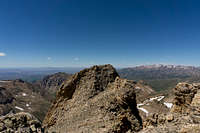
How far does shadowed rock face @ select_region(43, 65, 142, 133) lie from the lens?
18.3 meters

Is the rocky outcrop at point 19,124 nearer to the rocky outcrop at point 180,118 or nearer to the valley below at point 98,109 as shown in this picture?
the valley below at point 98,109

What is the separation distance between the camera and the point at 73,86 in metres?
24.0

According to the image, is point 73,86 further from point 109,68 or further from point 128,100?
point 128,100

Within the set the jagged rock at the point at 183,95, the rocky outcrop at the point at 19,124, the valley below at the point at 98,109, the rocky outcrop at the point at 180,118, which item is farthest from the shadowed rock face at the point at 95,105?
the rocky outcrop at the point at 19,124

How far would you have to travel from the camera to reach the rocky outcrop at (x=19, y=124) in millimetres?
12505

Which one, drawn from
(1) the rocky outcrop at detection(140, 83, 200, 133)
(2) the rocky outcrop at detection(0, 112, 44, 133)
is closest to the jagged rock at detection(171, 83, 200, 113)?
(1) the rocky outcrop at detection(140, 83, 200, 133)

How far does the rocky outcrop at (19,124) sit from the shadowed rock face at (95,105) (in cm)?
601

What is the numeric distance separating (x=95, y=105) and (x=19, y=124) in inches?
393

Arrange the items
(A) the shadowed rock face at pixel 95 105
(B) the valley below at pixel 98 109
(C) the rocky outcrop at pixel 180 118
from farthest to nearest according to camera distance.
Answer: (A) the shadowed rock face at pixel 95 105 → (B) the valley below at pixel 98 109 → (C) the rocky outcrop at pixel 180 118

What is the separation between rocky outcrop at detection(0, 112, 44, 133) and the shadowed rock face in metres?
6.01

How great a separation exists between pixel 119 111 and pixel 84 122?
204 inches

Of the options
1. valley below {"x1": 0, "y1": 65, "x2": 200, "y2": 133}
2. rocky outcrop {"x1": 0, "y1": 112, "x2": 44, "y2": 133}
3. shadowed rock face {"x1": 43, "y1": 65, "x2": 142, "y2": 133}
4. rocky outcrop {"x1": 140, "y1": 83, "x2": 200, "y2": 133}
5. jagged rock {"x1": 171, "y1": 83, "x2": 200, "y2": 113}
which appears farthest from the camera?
shadowed rock face {"x1": 43, "y1": 65, "x2": 142, "y2": 133}

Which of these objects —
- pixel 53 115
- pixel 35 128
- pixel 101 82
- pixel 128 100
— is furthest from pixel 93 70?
pixel 35 128

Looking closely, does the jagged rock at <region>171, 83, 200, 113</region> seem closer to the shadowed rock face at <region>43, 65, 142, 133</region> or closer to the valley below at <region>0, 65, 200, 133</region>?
the valley below at <region>0, 65, 200, 133</region>
